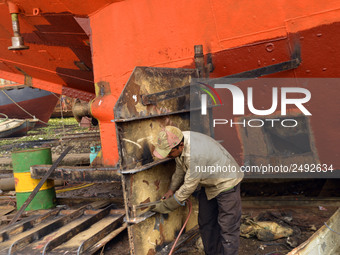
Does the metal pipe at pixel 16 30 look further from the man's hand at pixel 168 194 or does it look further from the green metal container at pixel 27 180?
the man's hand at pixel 168 194

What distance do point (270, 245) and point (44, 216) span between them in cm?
285

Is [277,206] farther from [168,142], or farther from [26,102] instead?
[26,102]

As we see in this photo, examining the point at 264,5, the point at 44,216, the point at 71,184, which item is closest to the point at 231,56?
the point at 264,5

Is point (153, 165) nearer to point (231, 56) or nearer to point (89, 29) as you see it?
point (231, 56)

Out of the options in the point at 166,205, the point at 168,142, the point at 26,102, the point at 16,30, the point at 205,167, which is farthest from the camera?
the point at 26,102

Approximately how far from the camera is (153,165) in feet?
10.3

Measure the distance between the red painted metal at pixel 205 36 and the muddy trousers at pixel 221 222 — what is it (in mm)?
848

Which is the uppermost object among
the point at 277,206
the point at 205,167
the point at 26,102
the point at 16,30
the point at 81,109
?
the point at 26,102

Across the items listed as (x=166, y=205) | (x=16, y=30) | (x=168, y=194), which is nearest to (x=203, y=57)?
(x=168, y=194)

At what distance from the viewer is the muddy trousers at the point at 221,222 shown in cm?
307

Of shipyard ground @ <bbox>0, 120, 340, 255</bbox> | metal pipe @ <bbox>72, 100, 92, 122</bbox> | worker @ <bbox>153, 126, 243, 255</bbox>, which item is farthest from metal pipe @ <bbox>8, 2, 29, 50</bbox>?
worker @ <bbox>153, 126, 243, 255</bbox>

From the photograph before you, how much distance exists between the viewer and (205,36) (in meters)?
3.68

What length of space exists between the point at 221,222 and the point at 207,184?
0.40 metres

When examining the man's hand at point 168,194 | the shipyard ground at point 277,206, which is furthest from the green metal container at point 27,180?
the man's hand at point 168,194
